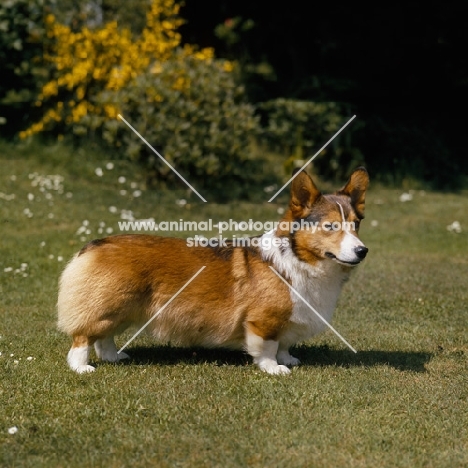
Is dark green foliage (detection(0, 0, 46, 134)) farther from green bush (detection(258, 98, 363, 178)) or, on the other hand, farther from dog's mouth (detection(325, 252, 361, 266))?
dog's mouth (detection(325, 252, 361, 266))

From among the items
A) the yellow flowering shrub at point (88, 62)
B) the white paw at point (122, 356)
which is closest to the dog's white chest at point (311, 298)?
the white paw at point (122, 356)

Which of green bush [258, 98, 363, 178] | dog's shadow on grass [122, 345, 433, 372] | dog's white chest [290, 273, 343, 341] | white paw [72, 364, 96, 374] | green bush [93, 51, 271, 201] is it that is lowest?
green bush [258, 98, 363, 178]

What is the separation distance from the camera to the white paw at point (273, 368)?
14.9 feet

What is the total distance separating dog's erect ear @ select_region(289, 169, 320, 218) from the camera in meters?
4.43

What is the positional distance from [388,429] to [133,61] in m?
8.63

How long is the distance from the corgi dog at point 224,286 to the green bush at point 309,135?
7575mm

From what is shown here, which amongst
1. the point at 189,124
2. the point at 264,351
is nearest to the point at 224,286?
the point at 264,351

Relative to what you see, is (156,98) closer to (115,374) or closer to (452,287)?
(452,287)

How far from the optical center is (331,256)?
433 cm

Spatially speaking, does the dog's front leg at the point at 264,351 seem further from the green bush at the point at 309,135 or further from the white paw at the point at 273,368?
the green bush at the point at 309,135

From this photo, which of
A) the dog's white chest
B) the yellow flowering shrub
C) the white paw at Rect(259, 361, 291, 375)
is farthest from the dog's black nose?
the yellow flowering shrub

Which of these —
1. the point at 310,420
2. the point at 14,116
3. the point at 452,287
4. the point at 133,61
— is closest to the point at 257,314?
the point at 310,420

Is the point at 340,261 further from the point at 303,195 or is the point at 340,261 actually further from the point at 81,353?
the point at 81,353

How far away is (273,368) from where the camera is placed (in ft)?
15.0
